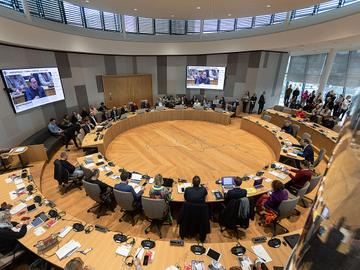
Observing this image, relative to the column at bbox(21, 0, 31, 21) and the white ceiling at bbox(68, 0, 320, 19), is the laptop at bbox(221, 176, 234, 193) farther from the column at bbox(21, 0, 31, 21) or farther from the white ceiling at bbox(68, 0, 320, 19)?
the column at bbox(21, 0, 31, 21)

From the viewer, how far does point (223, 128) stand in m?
9.88

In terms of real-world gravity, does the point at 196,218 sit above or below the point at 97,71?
below

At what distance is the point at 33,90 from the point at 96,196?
17.7ft

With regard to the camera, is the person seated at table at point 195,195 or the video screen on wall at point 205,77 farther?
the video screen on wall at point 205,77

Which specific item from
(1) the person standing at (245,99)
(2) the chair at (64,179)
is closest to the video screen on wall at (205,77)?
(1) the person standing at (245,99)

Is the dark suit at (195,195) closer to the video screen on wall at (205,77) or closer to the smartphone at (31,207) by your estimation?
the smartphone at (31,207)

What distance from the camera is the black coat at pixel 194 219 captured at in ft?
10.6

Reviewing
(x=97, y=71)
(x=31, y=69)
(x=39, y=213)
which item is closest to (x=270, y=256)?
(x=39, y=213)

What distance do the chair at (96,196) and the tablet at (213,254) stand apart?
8.24 ft

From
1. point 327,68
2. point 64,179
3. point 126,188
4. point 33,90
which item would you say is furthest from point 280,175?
point 327,68

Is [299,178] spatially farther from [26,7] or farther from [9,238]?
[26,7]

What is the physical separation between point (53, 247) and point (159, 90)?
442 inches

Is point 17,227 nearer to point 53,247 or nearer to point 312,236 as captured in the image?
point 53,247

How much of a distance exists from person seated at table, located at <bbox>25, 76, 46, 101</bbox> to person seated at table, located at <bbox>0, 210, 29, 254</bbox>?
518 centimetres
